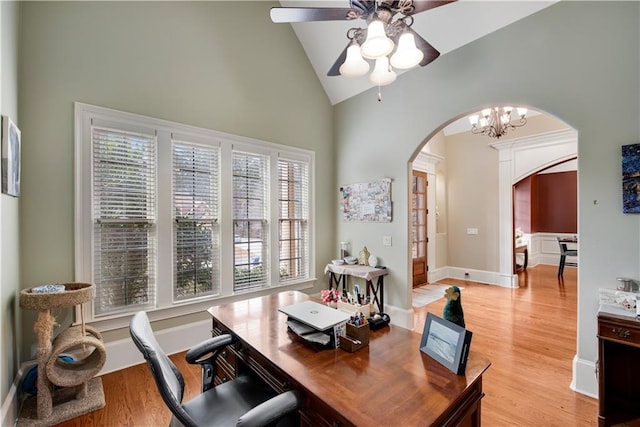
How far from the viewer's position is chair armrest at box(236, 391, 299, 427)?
939 millimetres

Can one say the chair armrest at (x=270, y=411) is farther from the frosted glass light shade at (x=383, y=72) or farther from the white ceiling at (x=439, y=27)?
the white ceiling at (x=439, y=27)

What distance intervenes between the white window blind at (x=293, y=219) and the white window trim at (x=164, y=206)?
14 cm

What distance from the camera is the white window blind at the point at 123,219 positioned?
252 centimetres

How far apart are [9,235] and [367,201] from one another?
342 centimetres

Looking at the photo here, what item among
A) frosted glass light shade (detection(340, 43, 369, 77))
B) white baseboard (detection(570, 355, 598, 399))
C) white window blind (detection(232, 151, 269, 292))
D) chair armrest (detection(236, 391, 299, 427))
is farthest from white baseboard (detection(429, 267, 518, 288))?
chair armrest (detection(236, 391, 299, 427))

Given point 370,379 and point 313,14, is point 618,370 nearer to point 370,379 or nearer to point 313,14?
point 370,379

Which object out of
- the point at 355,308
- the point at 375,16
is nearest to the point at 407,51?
the point at 375,16

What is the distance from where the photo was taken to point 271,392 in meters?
1.44

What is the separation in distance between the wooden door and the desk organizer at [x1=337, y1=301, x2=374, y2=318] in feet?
14.2

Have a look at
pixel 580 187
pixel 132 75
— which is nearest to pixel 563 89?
pixel 580 187

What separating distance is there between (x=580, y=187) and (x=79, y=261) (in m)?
4.24

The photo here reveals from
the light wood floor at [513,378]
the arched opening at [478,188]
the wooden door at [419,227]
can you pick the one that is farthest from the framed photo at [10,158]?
the wooden door at [419,227]

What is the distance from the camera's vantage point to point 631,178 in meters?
1.99

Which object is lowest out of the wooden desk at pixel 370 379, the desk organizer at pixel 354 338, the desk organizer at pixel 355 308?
the wooden desk at pixel 370 379
